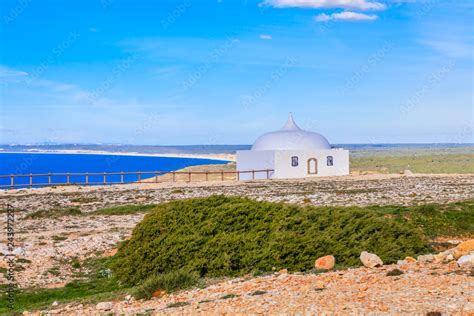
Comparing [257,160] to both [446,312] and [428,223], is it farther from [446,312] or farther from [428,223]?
[446,312]

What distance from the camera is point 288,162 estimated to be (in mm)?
50188

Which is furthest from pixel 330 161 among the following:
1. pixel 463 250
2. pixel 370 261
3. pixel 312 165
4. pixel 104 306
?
pixel 104 306

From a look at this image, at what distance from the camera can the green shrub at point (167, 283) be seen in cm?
1027

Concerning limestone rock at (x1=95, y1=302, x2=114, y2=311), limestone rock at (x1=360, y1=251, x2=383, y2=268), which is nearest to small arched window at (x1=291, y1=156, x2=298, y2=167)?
limestone rock at (x1=360, y1=251, x2=383, y2=268)

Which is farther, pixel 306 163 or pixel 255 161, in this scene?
pixel 255 161

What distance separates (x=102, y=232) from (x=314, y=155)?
32.8 m

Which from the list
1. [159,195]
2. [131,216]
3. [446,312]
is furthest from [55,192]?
[446,312]

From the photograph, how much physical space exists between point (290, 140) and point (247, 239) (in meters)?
39.6

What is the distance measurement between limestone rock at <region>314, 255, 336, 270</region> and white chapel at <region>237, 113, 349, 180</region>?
37.8 m

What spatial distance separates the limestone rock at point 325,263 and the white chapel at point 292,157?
3780 cm

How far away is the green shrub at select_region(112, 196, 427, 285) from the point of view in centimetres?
1191

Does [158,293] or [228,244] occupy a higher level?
[228,244]

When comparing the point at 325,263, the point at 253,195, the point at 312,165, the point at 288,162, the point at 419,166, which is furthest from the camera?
the point at 419,166

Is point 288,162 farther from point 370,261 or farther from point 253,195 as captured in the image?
point 370,261
